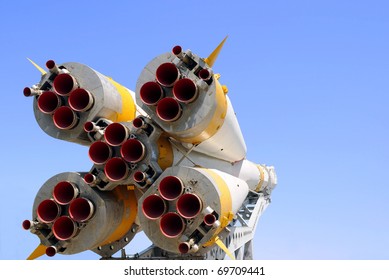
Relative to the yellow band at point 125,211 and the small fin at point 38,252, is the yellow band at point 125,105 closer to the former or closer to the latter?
the yellow band at point 125,211

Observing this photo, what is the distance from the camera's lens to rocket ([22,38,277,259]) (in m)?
9.73

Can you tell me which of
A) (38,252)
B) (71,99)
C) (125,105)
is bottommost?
(38,252)

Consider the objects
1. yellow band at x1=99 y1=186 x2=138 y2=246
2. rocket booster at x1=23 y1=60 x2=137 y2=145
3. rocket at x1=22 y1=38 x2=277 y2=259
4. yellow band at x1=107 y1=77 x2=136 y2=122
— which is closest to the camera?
rocket at x1=22 y1=38 x2=277 y2=259

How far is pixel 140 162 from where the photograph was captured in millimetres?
10141

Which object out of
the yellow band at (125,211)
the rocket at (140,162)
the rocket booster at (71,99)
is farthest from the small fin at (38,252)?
the rocket booster at (71,99)

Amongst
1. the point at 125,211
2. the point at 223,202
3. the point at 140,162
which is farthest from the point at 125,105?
the point at 223,202

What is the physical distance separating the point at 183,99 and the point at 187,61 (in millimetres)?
845

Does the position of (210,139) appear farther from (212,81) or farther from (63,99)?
(63,99)

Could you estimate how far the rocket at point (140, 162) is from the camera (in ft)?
31.9

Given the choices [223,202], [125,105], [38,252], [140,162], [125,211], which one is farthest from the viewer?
[125,105]

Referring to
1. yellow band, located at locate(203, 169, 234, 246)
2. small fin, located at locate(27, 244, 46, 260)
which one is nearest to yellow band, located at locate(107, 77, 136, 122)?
yellow band, located at locate(203, 169, 234, 246)

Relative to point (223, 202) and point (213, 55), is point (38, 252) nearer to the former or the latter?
point (223, 202)

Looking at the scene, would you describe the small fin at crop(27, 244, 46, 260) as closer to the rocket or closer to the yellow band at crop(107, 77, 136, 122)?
the rocket
